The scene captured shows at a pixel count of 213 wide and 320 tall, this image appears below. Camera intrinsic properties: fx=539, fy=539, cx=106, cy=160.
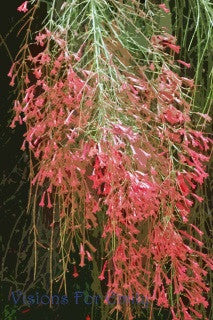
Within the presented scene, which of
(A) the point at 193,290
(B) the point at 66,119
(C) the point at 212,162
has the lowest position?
(A) the point at 193,290

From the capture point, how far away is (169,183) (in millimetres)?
1020

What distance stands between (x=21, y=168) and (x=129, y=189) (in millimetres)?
378

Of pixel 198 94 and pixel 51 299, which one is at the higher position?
pixel 198 94

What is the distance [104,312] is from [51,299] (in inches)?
5.0

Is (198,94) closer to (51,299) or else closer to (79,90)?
(79,90)

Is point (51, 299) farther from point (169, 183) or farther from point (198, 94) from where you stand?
point (198, 94)

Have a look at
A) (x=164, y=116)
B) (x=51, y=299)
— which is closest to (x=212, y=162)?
(x=164, y=116)

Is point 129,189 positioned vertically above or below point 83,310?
above

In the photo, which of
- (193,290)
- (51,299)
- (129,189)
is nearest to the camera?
(129,189)

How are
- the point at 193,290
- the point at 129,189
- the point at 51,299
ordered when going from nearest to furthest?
the point at 129,189 → the point at 193,290 → the point at 51,299

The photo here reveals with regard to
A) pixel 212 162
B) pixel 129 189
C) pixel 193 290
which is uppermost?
pixel 129 189

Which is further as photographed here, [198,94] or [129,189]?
[198,94]

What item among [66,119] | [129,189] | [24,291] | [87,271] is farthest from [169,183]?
[24,291]

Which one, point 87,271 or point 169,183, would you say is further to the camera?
point 87,271
